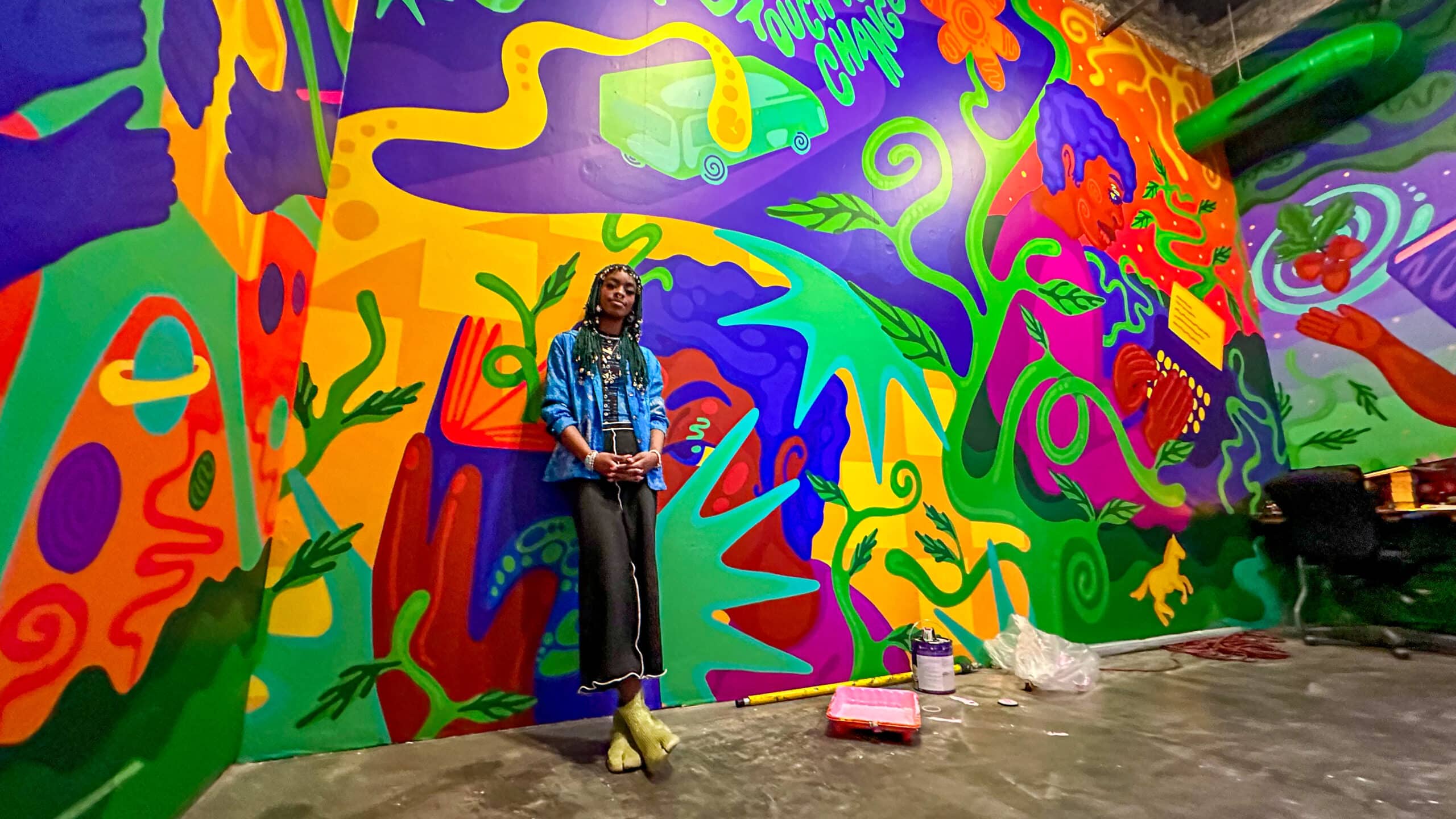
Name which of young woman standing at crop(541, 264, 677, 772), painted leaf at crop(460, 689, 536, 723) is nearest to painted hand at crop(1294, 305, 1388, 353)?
young woman standing at crop(541, 264, 677, 772)

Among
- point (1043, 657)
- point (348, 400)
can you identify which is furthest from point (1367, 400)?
point (348, 400)

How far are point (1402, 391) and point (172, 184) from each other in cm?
561

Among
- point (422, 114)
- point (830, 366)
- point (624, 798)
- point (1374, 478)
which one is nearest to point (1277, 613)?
point (1374, 478)

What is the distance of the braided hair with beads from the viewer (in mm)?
1979

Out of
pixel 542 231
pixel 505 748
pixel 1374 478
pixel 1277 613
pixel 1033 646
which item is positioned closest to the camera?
pixel 505 748

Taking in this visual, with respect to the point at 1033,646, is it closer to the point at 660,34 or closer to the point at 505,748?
the point at 505,748

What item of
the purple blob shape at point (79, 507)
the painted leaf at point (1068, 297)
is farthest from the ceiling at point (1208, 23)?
the purple blob shape at point (79, 507)

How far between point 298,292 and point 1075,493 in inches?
139

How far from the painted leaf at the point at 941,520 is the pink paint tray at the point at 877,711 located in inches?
34.0

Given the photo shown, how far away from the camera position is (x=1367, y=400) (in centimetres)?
364

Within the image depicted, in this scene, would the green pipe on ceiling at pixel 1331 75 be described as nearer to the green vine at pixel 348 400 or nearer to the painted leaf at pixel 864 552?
the painted leaf at pixel 864 552

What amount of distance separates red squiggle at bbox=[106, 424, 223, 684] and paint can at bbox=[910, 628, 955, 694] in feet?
7.66

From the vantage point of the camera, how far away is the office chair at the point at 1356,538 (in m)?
3.05

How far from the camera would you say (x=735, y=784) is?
149 centimetres
